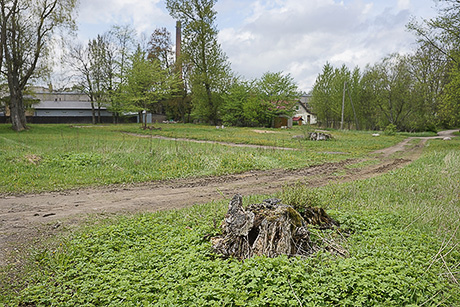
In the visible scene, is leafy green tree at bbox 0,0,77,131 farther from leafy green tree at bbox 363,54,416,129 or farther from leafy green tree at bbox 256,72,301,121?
leafy green tree at bbox 363,54,416,129

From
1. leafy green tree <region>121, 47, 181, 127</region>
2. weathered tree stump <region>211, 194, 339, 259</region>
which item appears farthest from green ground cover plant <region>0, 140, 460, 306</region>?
leafy green tree <region>121, 47, 181, 127</region>

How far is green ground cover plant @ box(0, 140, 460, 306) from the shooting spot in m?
3.04

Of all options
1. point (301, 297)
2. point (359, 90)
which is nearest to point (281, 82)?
point (359, 90)

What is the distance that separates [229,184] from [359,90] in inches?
1666

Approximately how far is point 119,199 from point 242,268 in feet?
14.4

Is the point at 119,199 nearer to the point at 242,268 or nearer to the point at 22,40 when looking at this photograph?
the point at 242,268

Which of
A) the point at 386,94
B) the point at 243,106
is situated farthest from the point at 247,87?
the point at 386,94

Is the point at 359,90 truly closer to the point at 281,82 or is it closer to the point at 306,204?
the point at 281,82

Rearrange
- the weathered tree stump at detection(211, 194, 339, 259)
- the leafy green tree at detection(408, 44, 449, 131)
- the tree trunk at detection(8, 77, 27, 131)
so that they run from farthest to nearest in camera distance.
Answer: the leafy green tree at detection(408, 44, 449, 131) → the tree trunk at detection(8, 77, 27, 131) → the weathered tree stump at detection(211, 194, 339, 259)

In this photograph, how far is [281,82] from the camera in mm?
42625

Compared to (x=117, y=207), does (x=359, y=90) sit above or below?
above

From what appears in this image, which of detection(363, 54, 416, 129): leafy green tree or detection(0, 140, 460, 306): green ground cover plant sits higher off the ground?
detection(363, 54, 416, 129): leafy green tree

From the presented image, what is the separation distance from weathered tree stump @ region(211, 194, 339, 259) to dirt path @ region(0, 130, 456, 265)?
2.29 meters

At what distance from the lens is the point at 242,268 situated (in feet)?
11.3
